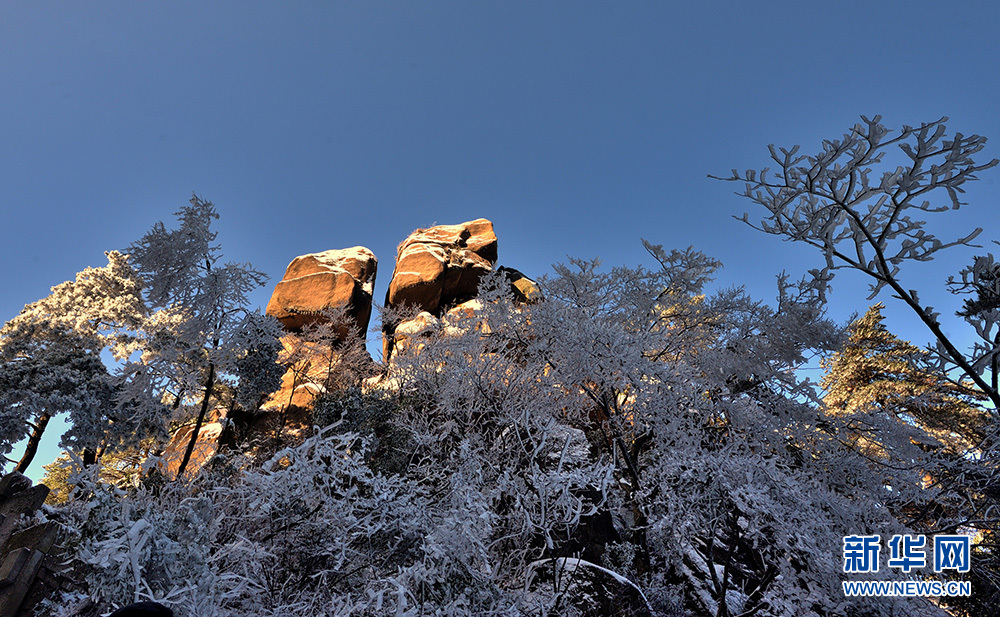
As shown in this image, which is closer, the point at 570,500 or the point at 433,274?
the point at 570,500

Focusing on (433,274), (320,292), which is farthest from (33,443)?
(433,274)

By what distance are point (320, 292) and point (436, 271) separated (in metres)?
7.05

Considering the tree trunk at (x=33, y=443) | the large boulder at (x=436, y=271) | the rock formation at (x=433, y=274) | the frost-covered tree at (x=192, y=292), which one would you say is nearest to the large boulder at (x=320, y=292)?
the rock formation at (x=433, y=274)

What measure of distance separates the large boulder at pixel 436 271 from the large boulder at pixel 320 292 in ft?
6.79

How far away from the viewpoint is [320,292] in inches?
1027

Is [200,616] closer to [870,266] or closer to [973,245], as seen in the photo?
[870,266]

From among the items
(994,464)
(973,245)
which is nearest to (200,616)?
(973,245)

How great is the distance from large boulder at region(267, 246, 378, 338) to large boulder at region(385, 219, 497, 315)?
207 centimetres

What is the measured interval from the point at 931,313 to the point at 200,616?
6286 millimetres

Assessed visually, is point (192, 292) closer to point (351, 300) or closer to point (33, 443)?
point (33, 443)

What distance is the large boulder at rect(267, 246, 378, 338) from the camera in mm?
25641

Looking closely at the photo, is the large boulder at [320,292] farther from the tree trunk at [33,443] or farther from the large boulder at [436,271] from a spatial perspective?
the tree trunk at [33,443]

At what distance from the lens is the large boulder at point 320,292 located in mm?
25641

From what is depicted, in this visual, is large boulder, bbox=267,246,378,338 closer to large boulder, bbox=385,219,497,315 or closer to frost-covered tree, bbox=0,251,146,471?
large boulder, bbox=385,219,497,315
